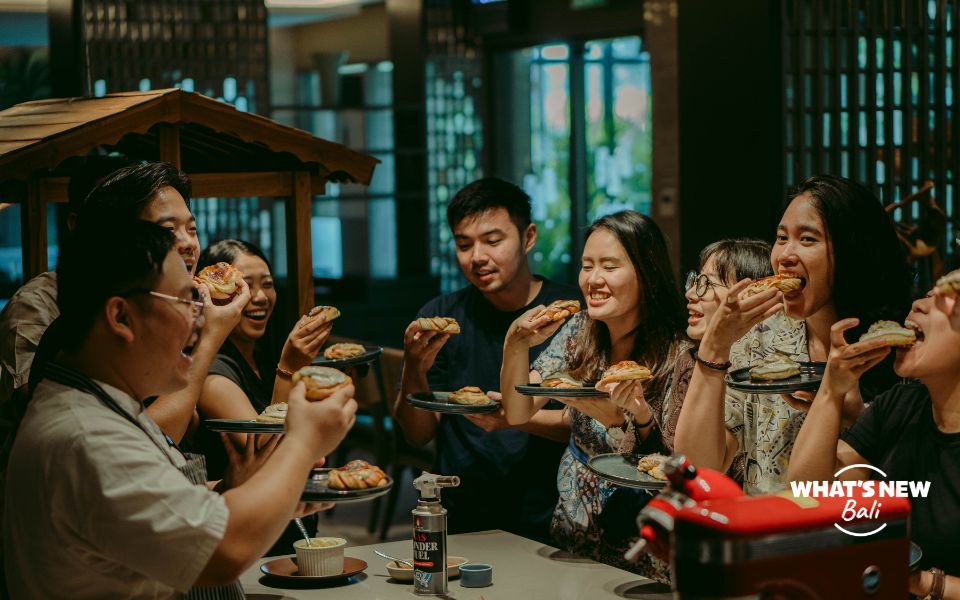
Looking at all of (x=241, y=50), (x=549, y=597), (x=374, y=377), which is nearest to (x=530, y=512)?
(x=549, y=597)

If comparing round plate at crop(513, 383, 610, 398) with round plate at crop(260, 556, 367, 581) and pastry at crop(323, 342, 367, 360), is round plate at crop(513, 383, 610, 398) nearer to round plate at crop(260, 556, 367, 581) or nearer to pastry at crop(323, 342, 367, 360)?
round plate at crop(260, 556, 367, 581)

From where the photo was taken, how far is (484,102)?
30.2ft

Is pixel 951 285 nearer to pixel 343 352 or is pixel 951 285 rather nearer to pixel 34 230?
pixel 343 352

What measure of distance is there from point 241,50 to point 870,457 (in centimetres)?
676

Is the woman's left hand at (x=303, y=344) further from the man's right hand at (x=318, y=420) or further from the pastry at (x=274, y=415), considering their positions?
the man's right hand at (x=318, y=420)

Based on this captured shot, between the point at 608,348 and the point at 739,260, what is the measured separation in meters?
0.53

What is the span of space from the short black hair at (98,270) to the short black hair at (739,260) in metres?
1.74

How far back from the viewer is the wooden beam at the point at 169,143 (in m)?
3.01

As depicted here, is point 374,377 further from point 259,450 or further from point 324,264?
point 324,264

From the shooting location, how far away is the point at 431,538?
242cm

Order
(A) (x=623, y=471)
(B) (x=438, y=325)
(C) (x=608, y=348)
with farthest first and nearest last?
(B) (x=438, y=325) < (C) (x=608, y=348) < (A) (x=623, y=471)

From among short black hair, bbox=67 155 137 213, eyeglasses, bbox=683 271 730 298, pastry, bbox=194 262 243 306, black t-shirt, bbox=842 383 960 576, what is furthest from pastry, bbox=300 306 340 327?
black t-shirt, bbox=842 383 960 576

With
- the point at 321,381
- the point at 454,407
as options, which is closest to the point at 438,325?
the point at 454,407

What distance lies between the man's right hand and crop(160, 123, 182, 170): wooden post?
1.57 m
